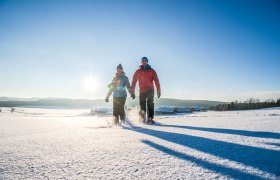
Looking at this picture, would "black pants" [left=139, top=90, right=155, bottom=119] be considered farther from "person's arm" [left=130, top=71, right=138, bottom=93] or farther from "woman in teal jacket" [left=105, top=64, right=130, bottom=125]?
"woman in teal jacket" [left=105, top=64, right=130, bottom=125]

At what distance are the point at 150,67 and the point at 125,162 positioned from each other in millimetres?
4571

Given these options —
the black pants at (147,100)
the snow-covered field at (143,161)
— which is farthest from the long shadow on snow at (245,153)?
the black pants at (147,100)

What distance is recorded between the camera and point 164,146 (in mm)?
2162

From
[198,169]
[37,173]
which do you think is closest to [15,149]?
[37,173]

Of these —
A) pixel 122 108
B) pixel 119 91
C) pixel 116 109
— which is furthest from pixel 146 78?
pixel 116 109

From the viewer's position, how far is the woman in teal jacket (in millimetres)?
→ 5977

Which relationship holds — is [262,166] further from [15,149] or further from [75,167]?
[15,149]

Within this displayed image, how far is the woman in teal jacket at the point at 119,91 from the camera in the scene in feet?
19.6

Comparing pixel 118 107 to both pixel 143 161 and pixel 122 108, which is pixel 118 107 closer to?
pixel 122 108

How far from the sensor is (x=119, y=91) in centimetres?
603

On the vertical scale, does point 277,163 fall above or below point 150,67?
below

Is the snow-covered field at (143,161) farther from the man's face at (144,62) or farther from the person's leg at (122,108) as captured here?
the man's face at (144,62)

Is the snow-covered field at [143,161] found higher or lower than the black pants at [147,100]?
lower

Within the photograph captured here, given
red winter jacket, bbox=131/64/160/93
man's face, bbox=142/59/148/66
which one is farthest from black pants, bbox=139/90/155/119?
man's face, bbox=142/59/148/66
